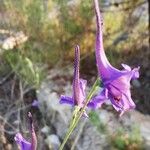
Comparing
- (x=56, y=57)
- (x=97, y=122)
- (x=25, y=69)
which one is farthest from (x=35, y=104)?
(x=97, y=122)

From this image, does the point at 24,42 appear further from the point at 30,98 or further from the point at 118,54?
the point at 118,54

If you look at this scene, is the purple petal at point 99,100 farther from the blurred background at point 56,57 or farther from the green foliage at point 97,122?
the blurred background at point 56,57

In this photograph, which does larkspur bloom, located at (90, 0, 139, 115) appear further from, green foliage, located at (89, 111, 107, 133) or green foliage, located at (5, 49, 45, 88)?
green foliage, located at (5, 49, 45, 88)

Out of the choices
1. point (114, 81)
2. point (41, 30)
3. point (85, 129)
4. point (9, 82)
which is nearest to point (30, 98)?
point (9, 82)

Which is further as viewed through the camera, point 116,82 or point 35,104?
point 35,104

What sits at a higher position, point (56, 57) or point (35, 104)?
point (56, 57)

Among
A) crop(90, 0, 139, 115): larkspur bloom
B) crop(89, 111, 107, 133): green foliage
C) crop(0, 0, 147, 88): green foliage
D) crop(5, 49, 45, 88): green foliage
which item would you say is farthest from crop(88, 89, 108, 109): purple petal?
crop(0, 0, 147, 88): green foliage

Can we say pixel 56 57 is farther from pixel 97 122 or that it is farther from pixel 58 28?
pixel 97 122
